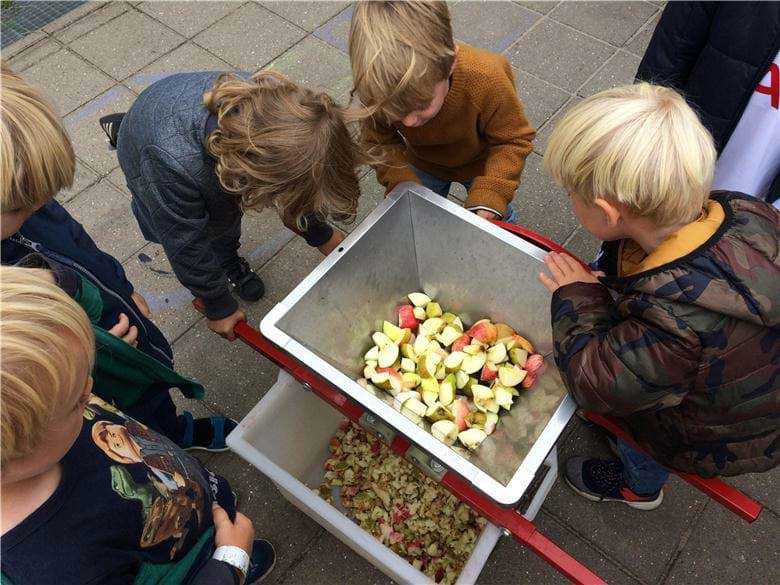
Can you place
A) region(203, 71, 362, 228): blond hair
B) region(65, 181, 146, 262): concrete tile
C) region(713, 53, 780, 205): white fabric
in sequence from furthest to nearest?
1. region(65, 181, 146, 262): concrete tile
2. region(713, 53, 780, 205): white fabric
3. region(203, 71, 362, 228): blond hair

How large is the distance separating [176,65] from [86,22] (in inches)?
30.3

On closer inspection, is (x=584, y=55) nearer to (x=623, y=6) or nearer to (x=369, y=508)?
(x=623, y=6)

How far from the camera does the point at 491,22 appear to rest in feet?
11.1

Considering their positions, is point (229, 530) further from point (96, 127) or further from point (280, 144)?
point (96, 127)

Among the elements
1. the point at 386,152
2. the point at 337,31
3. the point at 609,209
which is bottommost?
the point at 337,31

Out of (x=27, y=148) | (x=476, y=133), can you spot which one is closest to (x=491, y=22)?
(x=476, y=133)

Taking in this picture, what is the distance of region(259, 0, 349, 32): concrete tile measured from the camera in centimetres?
340

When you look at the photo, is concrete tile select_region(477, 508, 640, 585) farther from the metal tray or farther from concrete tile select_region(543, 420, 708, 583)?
the metal tray

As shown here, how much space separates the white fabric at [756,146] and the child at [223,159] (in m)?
1.11

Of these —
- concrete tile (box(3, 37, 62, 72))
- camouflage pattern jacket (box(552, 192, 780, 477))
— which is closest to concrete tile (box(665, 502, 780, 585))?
camouflage pattern jacket (box(552, 192, 780, 477))

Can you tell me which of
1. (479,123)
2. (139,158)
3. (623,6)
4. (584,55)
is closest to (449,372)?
(479,123)

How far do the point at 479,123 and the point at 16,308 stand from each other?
1308 millimetres

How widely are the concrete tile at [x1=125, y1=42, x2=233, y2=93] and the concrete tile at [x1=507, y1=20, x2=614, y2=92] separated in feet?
5.38

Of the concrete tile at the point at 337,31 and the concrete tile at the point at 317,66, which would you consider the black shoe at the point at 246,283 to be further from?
the concrete tile at the point at 337,31
